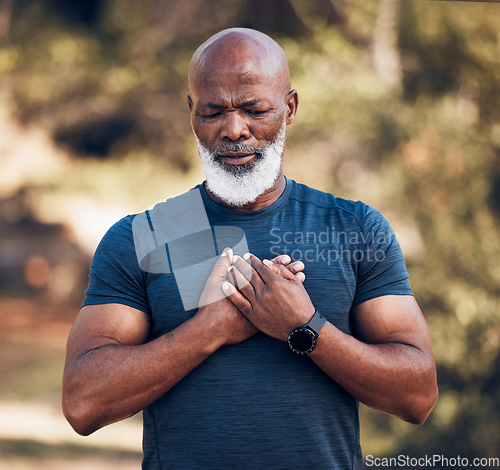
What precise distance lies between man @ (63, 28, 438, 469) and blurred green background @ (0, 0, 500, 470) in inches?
138

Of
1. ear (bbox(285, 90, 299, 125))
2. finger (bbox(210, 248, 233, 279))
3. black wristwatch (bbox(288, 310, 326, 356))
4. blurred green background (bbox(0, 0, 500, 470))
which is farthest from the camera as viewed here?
blurred green background (bbox(0, 0, 500, 470))

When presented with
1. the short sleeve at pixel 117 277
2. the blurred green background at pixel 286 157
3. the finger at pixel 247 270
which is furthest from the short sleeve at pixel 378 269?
the blurred green background at pixel 286 157

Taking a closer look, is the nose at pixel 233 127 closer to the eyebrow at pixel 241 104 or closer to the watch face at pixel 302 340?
the eyebrow at pixel 241 104

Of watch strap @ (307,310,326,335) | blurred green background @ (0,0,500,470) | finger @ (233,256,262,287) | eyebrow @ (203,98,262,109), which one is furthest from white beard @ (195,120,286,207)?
blurred green background @ (0,0,500,470)

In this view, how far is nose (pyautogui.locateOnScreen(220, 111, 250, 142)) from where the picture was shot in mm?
1853

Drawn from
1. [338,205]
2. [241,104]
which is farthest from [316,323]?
[241,104]

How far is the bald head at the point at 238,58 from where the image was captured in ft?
6.14

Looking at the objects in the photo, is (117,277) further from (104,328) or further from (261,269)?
(261,269)

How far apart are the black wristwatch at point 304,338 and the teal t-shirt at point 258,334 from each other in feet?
0.36

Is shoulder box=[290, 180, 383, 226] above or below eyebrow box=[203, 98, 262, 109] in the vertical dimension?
below

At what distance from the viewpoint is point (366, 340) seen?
5.92ft

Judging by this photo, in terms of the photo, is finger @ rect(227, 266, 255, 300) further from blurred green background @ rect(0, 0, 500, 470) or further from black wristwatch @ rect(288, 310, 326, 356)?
blurred green background @ rect(0, 0, 500, 470)

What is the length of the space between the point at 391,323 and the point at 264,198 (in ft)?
1.67

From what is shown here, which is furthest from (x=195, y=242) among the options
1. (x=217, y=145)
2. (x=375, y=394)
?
(x=375, y=394)
